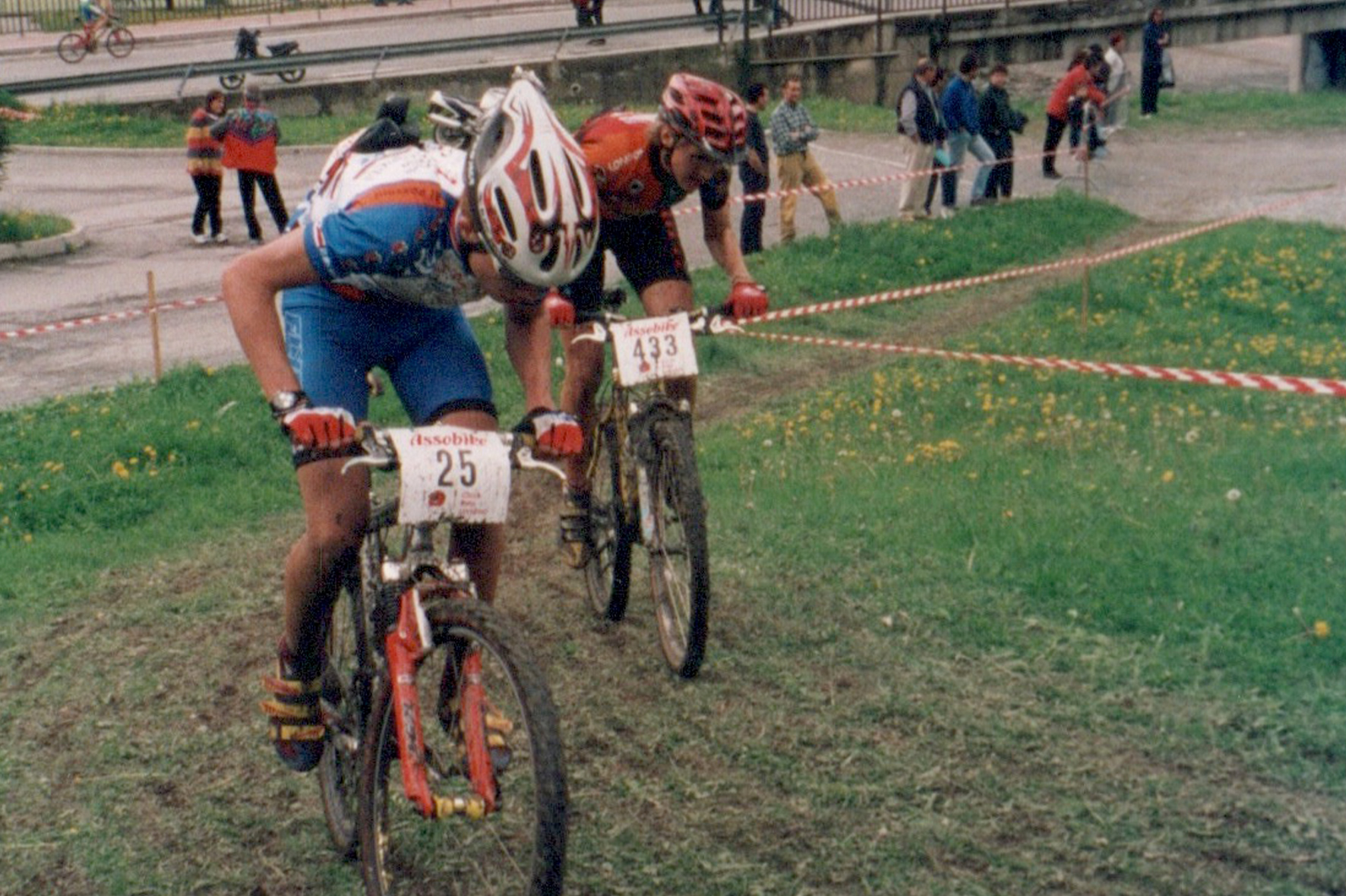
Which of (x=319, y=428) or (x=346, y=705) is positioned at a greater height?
(x=319, y=428)

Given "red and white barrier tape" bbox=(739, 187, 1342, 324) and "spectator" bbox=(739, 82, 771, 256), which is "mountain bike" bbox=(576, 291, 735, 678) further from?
"spectator" bbox=(739, 82, 771, 256)

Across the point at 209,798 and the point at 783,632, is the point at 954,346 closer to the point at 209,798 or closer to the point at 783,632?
the point at 783,632

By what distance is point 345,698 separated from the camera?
17.3 feet

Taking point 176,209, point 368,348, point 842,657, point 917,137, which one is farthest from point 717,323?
point 176,209

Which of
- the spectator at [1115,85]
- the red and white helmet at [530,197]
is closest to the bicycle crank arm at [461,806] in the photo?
the red and white helmet at [530,197]

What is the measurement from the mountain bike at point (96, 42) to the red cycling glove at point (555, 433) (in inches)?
1399

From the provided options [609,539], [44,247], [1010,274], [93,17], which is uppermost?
[93,17]

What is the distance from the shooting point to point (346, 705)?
5.26m

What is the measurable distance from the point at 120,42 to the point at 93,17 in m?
0.78

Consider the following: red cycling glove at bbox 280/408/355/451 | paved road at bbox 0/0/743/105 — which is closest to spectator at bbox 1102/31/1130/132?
paved road at bbox 0/0/743/105

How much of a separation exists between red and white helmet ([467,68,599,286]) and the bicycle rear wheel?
2639 millimetres

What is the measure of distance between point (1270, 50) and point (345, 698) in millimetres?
49310

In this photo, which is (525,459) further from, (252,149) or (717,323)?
(252,149)

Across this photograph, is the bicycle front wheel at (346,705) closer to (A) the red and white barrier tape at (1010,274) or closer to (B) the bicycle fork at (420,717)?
(B) the bicycle fork at (420,717)
